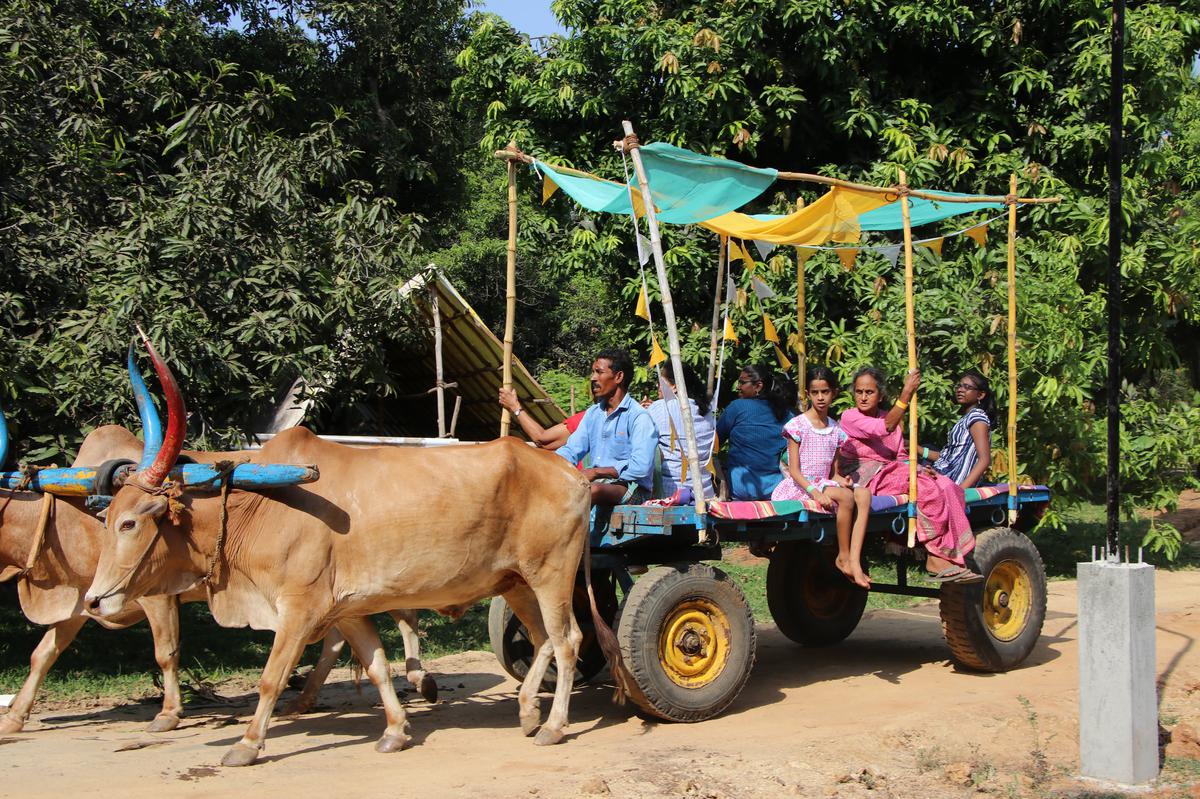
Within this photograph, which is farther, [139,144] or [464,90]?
[464,90]

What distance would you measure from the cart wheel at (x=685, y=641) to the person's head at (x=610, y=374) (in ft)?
3.80

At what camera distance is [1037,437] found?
38.1 feet

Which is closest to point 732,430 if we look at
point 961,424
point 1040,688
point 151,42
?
point 961,424

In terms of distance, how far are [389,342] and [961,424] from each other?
5.87 metres

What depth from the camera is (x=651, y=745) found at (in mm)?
6281

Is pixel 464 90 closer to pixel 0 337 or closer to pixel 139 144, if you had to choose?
pixel 139 144

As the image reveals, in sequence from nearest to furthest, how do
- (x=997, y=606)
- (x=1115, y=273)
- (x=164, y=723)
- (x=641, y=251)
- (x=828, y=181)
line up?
(x=1115, y=273)
(x=164, y=723)
(x=828, y=181)
(x=641, y=251)
(x=997, y=606)

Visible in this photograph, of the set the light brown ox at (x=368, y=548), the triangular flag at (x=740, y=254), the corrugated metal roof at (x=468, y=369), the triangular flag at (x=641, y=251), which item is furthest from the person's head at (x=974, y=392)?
the corrugated metal roof at (x=468, y=369)

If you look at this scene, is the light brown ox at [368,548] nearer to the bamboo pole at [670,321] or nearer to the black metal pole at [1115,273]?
the bamboo pole at [670,321]

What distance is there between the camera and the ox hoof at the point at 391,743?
6.18 meters

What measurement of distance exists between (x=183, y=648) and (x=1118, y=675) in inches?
271

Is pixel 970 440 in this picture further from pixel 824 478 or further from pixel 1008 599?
pixel 824 478

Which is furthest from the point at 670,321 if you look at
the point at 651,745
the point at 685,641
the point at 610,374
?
the point at 651,745

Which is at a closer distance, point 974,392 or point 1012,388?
point 1012,388
